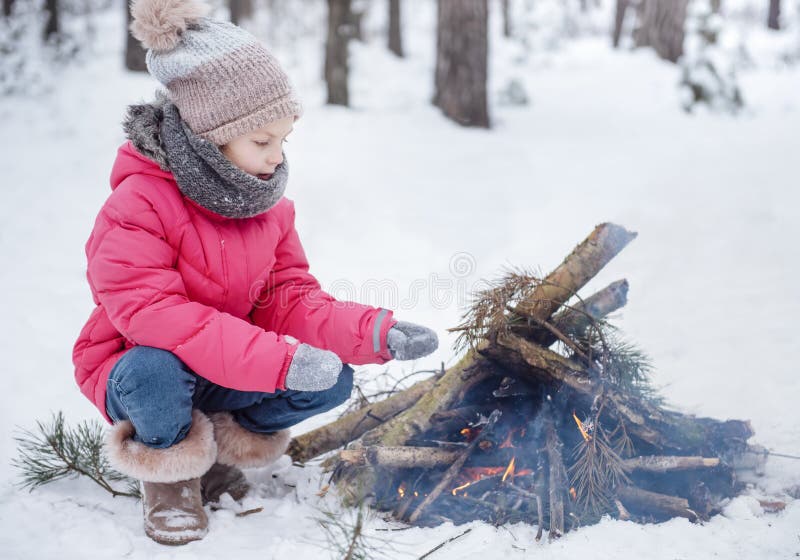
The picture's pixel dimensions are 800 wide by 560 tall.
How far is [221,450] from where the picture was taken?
→ 2.24m

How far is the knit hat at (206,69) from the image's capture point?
2.00m

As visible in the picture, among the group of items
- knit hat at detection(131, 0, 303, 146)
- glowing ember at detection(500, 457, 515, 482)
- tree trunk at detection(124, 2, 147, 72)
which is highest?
knit hat at detection(131, 0, 303, 146)

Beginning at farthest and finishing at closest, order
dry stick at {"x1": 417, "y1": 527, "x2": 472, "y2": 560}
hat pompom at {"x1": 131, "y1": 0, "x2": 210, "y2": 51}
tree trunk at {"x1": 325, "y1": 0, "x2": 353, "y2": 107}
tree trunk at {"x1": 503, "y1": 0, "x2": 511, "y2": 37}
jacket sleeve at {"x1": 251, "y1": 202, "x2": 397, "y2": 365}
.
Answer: tree trunk at {"x1": 503, "y1": 0, "x2": 511, "y2": 37}
tree trunk at {"x1": 325, "y1": 0, "x2": 353, "y2": 107}
jacket sleeve at {"x1": 251, "y1": 202, "x2": 397, "y2": 365}
hat pompom at {"x1": 131, "y1": 0, "x2": 210, "y2": 51}
dry stick at {"x1": 417, "y1": 527, "x2": 472, "y2": 560}

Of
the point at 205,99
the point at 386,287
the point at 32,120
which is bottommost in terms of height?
the point at 386,287

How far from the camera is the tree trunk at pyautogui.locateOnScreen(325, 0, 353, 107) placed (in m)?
6.99

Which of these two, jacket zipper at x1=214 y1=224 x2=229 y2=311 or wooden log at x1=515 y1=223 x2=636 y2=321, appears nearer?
A: jacket zipper at x1=214 y1=224 x2=229 y2=311

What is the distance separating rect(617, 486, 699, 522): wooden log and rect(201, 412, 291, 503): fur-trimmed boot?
1151 mm

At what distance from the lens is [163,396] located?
6.40 feet

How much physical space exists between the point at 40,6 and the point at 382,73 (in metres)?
5.34

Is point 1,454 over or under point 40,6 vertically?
under

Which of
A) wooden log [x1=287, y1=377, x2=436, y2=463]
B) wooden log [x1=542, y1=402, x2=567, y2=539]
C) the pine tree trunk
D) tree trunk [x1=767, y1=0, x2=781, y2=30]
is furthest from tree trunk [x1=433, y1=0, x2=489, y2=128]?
tree trunk [x1=767, y1=0, x2=781, y2=30]

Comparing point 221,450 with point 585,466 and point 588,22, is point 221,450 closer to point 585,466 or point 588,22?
point 585,466

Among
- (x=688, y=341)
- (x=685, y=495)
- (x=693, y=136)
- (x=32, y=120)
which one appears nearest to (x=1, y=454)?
(x=685, y=495)

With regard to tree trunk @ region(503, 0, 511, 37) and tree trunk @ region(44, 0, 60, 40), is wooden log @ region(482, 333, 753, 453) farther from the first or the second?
tree trunk @ region(503, 0, 511, 37)
